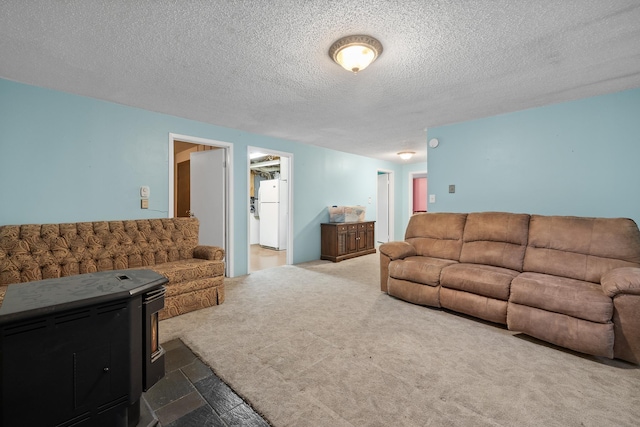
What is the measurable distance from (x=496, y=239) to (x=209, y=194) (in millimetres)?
4085

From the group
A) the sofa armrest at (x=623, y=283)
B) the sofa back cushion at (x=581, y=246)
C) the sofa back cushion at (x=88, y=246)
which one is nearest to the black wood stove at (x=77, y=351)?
the sofa back cushion at (x=88, y=246)

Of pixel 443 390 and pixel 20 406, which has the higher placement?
pixel 20 406

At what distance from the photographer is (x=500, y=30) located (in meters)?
1.91

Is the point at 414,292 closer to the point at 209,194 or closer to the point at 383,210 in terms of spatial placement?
the point at 209,194

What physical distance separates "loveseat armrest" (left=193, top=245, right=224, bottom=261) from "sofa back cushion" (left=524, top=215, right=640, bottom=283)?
3.38m

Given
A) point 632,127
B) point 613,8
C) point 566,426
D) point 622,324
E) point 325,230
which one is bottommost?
point 566,426

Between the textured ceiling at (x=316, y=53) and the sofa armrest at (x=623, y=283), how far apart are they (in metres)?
1.70

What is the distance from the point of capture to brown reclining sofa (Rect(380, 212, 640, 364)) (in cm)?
204

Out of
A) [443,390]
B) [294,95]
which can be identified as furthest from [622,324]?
[294,95]

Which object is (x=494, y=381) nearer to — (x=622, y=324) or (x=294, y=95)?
(x=622, y=324)

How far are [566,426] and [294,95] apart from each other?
329cm

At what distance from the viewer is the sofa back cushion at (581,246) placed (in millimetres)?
2486

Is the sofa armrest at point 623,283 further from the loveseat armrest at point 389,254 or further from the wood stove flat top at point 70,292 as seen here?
the wood stove flat top at point 70,292

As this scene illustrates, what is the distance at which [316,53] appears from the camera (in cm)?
219
